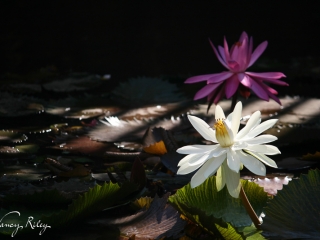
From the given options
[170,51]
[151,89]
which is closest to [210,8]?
[170,51]

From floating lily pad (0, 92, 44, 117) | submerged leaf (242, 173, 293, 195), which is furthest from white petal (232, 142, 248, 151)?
floating lily pad (0, 92, 44, 117)

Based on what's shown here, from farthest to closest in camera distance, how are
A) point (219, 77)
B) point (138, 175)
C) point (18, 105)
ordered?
point (18, 105) < point (219, 77) < point (138, 175)

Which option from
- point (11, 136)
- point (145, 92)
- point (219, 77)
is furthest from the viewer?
point (145, 92)

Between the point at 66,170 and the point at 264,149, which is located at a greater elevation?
the point at 264,149

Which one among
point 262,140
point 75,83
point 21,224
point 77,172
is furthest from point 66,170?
point 75,83

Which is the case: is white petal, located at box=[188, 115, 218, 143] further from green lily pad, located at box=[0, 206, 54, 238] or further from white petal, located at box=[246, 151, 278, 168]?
green lily pad, located at box=[0, 206, 54, 238]

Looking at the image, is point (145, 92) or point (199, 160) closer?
point (199, 160)

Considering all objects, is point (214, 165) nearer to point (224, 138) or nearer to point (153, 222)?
point (224, 138)
